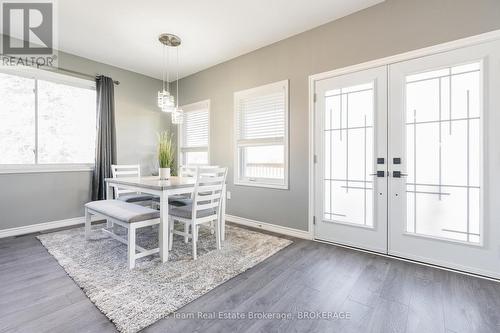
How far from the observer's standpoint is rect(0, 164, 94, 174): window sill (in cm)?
321

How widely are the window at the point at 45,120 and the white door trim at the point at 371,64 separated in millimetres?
3684

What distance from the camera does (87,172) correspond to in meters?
3.97

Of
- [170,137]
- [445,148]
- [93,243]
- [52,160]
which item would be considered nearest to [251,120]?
[170,137]

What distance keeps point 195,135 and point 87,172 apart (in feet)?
6.53

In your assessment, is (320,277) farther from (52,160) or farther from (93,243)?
(52,160)

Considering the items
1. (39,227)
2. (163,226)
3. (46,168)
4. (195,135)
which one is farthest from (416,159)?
(39,227)

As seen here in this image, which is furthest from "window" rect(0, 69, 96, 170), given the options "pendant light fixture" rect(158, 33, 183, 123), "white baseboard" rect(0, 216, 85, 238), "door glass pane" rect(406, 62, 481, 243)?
"door glass pane" rect(406, 62, 481, 243)

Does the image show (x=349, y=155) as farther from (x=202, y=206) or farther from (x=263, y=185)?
(x=202, y=206)

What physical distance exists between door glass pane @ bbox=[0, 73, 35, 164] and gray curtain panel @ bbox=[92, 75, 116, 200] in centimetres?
82

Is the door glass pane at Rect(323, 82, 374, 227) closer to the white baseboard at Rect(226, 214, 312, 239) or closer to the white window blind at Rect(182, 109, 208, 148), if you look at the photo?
the white baseboard at Rect(226, 214, 312, 239)

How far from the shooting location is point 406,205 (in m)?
2.45

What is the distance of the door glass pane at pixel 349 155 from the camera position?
269cm

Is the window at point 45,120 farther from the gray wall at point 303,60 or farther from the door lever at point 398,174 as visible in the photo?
the door lever at point 398,174

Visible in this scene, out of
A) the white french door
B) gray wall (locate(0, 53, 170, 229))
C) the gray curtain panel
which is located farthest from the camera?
the gray curtain panel
